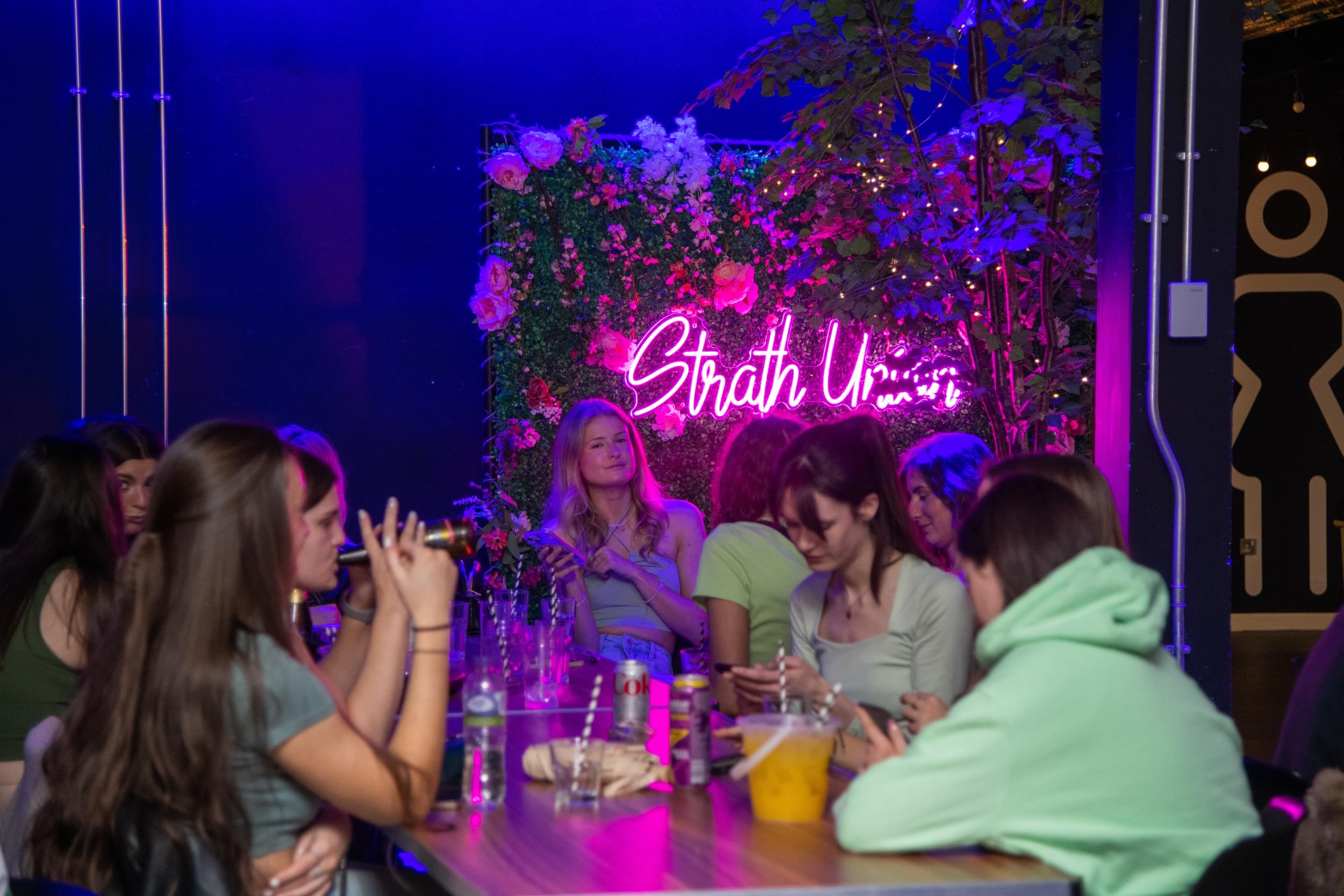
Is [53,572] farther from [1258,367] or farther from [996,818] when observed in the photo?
[1258,367]

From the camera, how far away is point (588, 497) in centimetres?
479

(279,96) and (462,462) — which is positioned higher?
(279,96)

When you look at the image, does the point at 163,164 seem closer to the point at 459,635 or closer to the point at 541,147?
the point at 541,147

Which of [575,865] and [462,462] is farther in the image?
[462,462]

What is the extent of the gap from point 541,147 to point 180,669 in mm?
4005

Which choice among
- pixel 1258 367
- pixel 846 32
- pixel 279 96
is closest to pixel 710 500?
pixel 846 32

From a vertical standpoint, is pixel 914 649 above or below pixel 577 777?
above

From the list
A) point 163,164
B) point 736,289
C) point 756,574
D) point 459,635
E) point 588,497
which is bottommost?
point 459,635

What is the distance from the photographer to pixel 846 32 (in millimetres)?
5203

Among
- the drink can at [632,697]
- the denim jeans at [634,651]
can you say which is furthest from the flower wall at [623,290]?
the drink can at [632,697]

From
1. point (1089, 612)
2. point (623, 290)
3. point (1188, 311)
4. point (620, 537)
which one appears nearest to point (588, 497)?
point (620, 537)

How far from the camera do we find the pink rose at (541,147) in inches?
219

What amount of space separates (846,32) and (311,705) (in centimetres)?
406

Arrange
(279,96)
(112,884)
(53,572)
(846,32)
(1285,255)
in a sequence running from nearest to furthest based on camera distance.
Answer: (112,884)
(53,572)
(846,32)
(279,96)
(1285,255)
